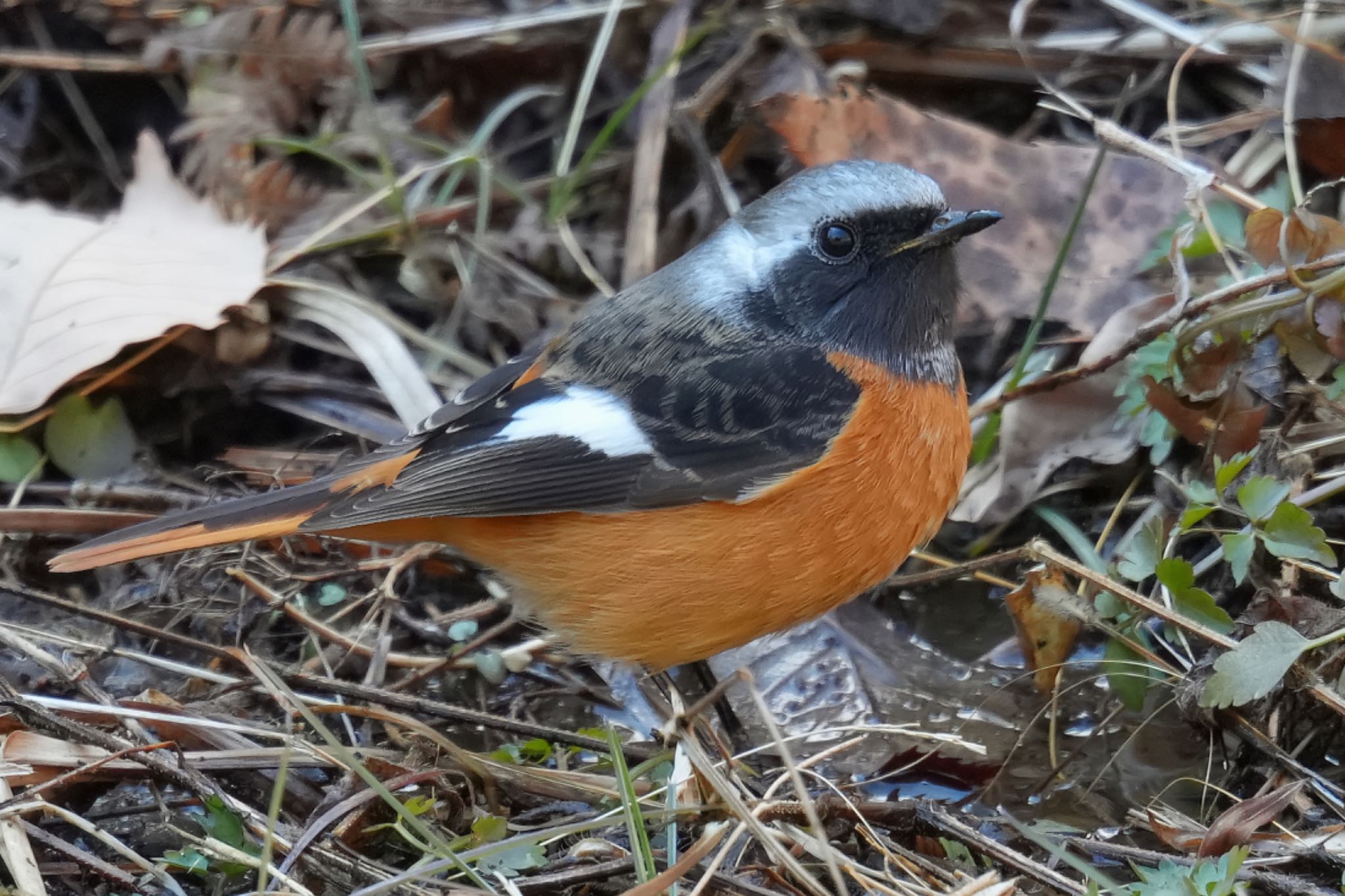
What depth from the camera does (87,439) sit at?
4109 mm

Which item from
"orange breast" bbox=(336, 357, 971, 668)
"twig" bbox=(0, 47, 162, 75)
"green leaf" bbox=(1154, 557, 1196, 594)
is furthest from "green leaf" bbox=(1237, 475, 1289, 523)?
"twig" bbox=(0, 47, 162, 75)

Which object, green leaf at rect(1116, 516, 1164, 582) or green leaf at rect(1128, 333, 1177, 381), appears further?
green leaf at rect(1128, 333, 1177, 381)

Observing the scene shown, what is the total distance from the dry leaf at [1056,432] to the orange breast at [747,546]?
2.09 ft

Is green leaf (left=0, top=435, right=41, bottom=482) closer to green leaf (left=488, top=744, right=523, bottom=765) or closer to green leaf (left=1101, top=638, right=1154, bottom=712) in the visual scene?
green leaf (left=488, top=744, right=523, bottom=765)

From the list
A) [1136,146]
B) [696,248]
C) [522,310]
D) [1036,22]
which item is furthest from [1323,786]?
[1036,22]

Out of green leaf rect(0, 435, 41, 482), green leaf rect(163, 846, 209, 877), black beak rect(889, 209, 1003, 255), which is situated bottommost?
green leaf rect(163, 846, 209, 877)

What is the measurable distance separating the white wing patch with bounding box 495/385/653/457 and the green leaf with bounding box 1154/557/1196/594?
1.24m

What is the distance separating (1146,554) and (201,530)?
231 cm

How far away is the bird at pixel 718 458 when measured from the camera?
3146mm

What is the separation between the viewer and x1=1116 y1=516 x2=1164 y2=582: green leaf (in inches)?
120

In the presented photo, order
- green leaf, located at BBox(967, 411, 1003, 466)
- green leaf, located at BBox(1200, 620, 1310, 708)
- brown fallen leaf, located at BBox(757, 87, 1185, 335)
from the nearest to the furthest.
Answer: green leaf, located at BBox(1200, 620, 1310, 708), green leaf, located at BBox(967, 411, 1003, 466), brown fallen leaf, located at BBox(757, 87, 1185, 335)

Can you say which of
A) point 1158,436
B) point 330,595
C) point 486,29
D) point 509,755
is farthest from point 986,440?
point 486,29

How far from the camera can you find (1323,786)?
9.53 ft

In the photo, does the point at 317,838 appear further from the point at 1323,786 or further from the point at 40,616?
the point at 1323,786
